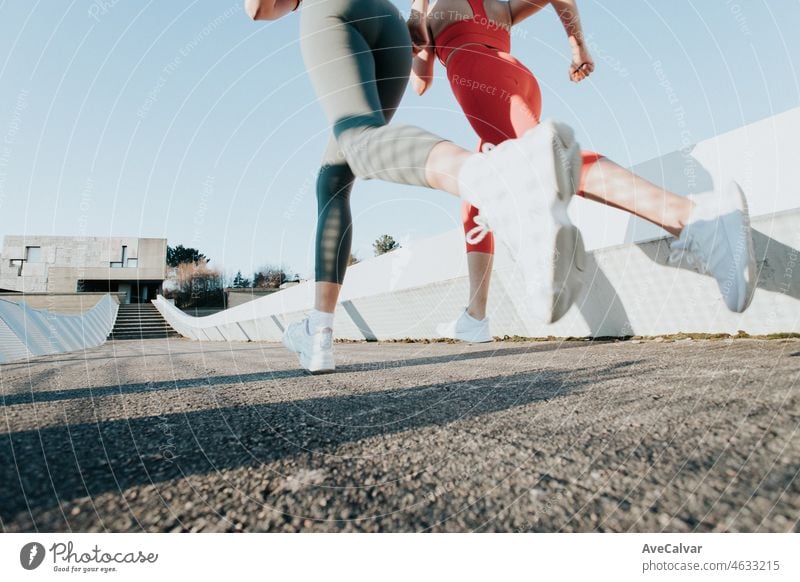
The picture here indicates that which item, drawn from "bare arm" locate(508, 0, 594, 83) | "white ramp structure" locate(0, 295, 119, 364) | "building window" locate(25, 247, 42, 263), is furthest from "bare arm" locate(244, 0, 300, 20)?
"building window" locate(25, 247, 42, 263)

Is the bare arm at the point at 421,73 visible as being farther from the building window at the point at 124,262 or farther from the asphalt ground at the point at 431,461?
the building window at the point at 124,262

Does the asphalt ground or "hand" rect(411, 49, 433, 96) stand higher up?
"hand" rect(411, 49, 433, 96)

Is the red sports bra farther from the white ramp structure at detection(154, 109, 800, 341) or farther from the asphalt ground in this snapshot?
the asphalt ground

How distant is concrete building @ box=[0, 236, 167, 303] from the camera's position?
1862 cm

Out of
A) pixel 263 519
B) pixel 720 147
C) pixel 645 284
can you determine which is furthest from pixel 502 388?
pixel 720 147

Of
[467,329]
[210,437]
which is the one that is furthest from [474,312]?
[210,437]

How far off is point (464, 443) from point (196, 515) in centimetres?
31

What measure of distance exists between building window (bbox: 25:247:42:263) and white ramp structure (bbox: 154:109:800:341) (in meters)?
23.4

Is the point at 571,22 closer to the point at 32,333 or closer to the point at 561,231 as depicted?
the point at 561,231

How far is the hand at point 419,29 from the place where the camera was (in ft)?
5.33

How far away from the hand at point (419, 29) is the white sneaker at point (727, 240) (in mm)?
1254

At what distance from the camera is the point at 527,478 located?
1.38 feet

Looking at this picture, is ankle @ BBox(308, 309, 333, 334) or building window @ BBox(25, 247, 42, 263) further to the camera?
building window @ BBox(25, 247, 42, 263)

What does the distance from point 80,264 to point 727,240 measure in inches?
966
